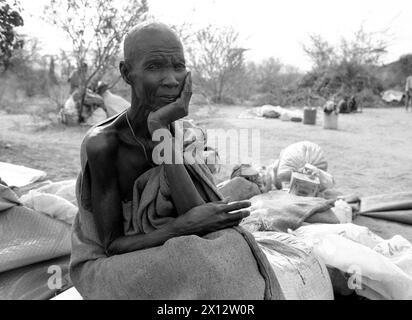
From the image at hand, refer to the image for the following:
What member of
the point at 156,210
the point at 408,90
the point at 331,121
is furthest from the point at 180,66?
the point at 408,90

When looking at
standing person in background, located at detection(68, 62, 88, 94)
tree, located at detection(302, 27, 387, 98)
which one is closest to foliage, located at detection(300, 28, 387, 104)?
tree, located at detection(302, 27, 387, 98)

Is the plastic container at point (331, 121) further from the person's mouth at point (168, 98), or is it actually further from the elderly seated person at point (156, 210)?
the person's mouth at point (168, 98)

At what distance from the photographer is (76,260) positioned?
1.54 meters

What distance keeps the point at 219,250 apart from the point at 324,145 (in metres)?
5.92

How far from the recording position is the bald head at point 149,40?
1317mm

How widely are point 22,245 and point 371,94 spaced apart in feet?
50.0

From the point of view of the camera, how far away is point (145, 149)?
57.0 inches

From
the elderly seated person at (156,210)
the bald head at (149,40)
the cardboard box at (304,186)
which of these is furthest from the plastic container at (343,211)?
the bald head at (149,40)

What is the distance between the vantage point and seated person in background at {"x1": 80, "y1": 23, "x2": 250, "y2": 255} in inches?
52.0

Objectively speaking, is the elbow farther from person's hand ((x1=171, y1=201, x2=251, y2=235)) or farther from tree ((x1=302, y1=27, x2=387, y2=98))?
tree ((x1=302, y1=27, x2=387, y2=98))

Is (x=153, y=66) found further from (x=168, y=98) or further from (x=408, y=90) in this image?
(x=408, y=90)

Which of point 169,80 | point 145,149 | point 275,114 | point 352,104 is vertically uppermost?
point 169,80
